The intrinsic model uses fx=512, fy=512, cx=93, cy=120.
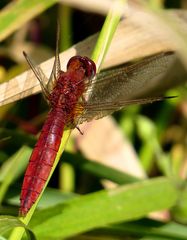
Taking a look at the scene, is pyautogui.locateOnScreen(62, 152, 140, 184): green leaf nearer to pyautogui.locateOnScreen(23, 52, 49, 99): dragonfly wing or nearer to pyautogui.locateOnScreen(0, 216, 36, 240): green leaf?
pyautogui.locateOnScreen(23, 52, 49, 99): dragonfly wing

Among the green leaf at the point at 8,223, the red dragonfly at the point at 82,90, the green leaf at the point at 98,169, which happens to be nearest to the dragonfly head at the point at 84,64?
the red dragonfly at the point at 82,90

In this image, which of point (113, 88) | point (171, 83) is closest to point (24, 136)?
point (113, 88)

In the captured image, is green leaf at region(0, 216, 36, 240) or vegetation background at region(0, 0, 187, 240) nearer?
green leaf at region(0, 216, 36, 240)

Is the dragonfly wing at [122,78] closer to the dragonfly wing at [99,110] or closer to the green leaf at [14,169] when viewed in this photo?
the dragonfly wing at [99,110]

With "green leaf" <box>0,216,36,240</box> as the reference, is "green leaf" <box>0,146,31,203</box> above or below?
above

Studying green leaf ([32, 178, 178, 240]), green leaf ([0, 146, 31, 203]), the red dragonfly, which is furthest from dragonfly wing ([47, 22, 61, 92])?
green leaf ([32, 178, 178, 240])

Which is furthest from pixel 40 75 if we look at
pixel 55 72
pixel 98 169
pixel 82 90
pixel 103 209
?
pixel 103 209

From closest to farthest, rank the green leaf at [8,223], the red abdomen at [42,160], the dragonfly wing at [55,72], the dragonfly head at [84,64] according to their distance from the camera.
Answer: the green leaf at [8,223] → the red abdomen at [42,160] → the dragonfly head at [84,64] → the dragonfly wing at [55,72]

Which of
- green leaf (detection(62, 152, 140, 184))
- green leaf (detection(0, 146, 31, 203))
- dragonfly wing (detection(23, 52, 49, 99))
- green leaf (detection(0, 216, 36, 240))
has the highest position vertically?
dragonfly wing (detection(23, 52, 49, 99))
